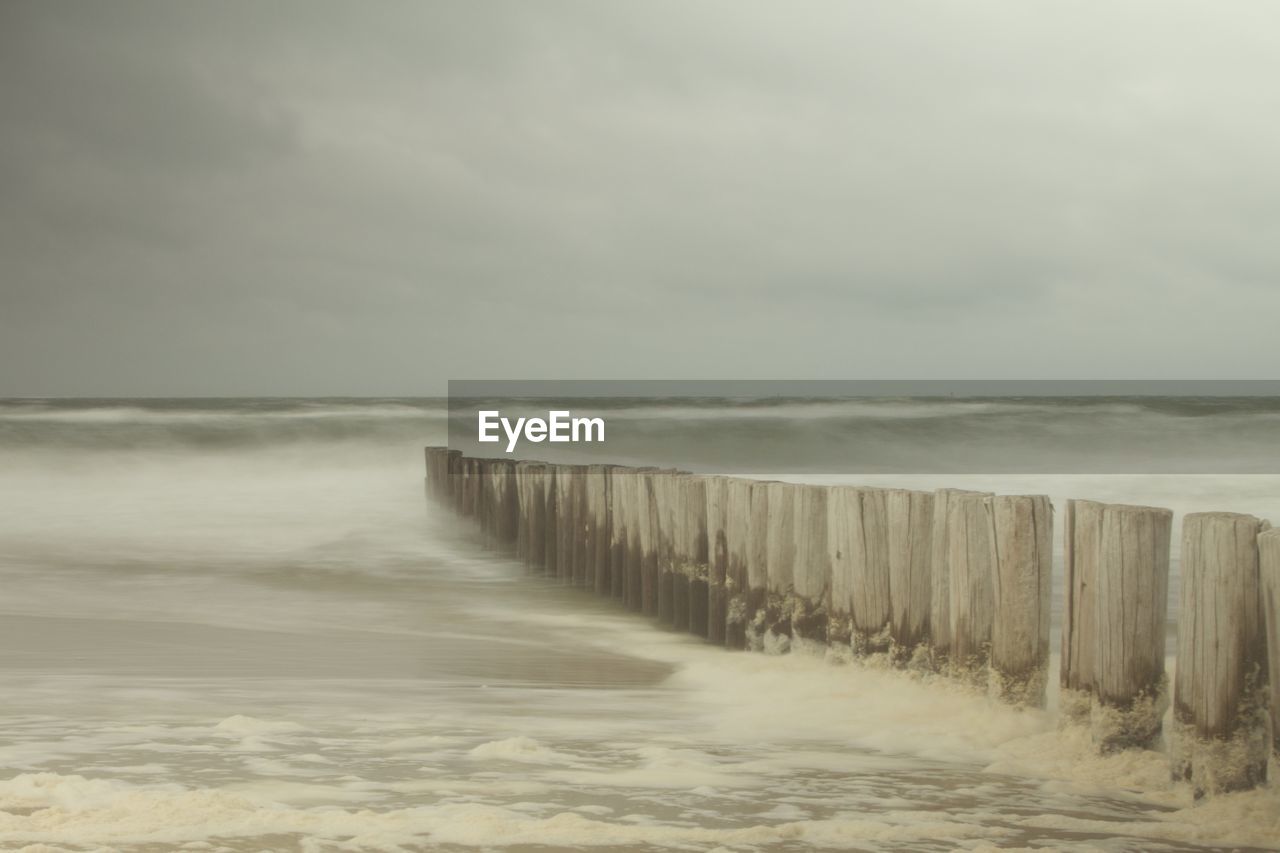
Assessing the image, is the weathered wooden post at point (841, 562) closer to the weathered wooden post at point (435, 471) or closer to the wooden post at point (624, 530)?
the wooden post at point (624, 530)

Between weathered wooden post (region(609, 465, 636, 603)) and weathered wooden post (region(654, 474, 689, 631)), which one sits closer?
weathered wooden post (region(654, 474, 689, 631))

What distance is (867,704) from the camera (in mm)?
4453

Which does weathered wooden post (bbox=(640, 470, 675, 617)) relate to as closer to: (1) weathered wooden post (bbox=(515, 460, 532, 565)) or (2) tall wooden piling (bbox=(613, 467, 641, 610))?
(2) tall wooden piling (bbox=(613, 467, 641, 610))

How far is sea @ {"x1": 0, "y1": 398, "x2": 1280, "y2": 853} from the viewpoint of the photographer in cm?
309

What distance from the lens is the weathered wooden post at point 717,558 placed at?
19.5ft

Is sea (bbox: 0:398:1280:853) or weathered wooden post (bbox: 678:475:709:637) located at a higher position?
weathered wooden post (bbox: 678:475:709:637)

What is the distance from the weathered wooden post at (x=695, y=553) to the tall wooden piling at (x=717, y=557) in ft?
0.39

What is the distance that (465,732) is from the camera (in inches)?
165

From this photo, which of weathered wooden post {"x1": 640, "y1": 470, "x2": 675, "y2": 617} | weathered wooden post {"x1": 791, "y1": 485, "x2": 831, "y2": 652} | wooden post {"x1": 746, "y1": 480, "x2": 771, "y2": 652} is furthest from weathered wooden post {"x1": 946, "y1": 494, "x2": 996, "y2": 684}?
weathered wooden post {"x1": 640, "y1": 470, "x2": 675, "y2": 617}

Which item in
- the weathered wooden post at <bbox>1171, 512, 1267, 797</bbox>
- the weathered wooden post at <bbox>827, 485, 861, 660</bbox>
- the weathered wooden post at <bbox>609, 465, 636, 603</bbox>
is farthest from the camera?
the weathered wooden post at <bbox>609, 465, 636, 603</bbox>

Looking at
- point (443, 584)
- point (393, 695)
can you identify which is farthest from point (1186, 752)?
point (443, 584)

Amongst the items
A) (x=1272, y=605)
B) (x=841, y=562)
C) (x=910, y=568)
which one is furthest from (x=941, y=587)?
(x=1272, y=605)

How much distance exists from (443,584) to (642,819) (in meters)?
5.75

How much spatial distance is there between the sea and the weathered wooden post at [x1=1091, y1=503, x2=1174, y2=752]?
9cm
